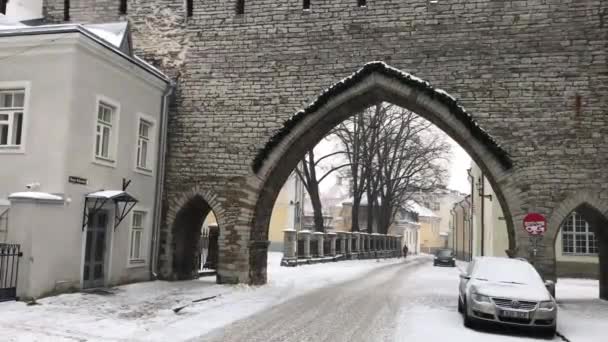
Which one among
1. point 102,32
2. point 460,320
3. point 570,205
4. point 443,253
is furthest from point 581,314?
point 443,253

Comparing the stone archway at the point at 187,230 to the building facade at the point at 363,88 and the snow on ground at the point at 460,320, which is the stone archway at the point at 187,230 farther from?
the snow on ground at the point at 460,320

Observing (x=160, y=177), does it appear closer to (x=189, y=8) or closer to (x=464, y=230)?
(x=189, y=8)

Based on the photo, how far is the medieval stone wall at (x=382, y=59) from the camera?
15.5 meters

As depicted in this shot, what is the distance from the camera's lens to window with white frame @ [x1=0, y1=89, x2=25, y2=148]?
43.8ft

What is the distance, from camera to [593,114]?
50.5ft

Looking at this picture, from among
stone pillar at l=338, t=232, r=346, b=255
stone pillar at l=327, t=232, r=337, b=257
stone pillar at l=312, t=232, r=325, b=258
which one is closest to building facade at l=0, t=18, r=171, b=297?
stone pillar at l=312, t=232, r=325, b=258

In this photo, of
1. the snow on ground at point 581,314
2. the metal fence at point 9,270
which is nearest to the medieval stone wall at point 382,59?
the snow on ground at point 581,314

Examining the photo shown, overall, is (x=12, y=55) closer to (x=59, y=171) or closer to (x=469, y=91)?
(x=59, y=171)

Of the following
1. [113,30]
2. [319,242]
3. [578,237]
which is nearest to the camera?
[113,30]

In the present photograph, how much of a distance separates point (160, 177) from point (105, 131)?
2954 millimetres

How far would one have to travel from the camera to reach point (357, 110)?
18.2 m

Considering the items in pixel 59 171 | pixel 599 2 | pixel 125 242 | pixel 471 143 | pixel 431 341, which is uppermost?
pixel 599 2

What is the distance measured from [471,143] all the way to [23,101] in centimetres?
1126

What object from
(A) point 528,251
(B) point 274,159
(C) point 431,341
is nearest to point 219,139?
(B) point 274,159
